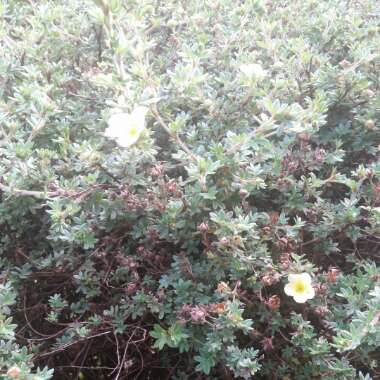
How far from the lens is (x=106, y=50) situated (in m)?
2.10

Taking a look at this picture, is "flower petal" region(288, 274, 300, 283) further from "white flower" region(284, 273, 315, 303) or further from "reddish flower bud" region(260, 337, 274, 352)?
"reddish flower bud" region(260, 337, 274, 352)

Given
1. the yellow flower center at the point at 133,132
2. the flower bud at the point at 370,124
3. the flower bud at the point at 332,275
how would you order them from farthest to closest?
the flower bud at the point at 370,124 < the flower bud at the point at 332,275 < the yellow flower center at the point at 133,132

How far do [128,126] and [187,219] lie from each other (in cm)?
36

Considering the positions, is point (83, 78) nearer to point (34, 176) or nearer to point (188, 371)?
point (34, 176)

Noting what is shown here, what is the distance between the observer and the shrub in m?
1.58

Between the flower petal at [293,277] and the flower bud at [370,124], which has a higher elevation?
the flower bud at [370,124]

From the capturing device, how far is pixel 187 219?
1669mm

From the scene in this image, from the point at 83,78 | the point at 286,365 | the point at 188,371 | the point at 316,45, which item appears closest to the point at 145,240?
the point at 188,371

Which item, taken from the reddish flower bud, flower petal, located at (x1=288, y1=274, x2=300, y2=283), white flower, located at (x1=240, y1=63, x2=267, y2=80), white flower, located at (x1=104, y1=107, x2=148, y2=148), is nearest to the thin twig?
white flower, located at (x1=104, y1=107, x2=148, y2=148)

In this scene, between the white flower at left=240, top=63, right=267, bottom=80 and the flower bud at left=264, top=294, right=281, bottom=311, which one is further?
the white flower at left=240, top=63, right=267, bottom=80

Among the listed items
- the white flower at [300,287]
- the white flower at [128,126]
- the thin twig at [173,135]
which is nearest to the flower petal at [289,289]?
the white flower at [300,287]

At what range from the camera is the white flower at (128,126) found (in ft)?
4.92

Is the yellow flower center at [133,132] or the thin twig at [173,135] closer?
the yellow flower center at [133,132]

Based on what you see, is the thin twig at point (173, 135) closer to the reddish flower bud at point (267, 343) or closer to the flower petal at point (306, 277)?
the flower petal at point (306, 277)
